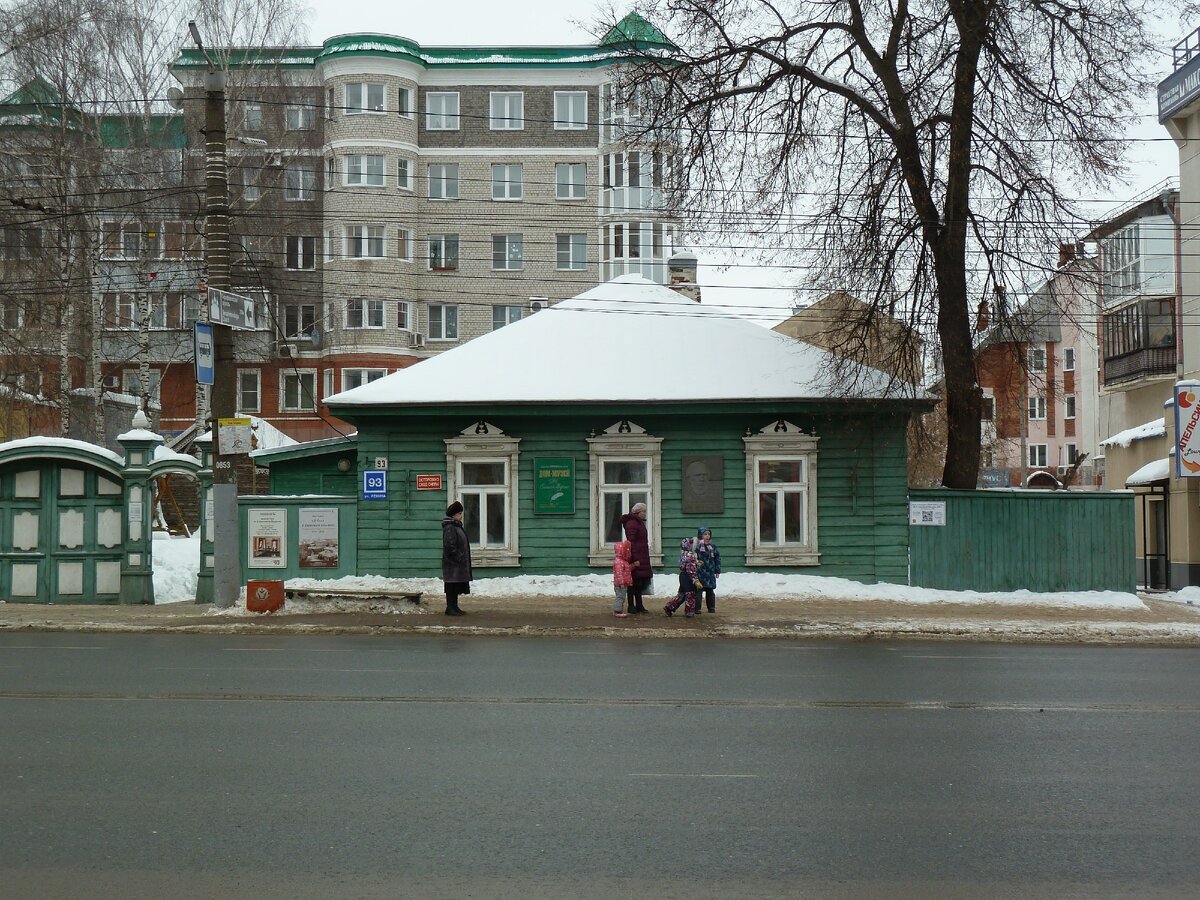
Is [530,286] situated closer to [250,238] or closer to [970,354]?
[250,238]

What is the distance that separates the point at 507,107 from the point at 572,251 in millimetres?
6877

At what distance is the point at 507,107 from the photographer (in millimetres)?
53812

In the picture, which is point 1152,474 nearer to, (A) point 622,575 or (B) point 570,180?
(A) point 622,575

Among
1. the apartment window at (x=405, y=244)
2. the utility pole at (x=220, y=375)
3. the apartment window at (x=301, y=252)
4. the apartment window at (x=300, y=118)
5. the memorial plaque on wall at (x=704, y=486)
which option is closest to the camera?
the utility pole at (x=220, y=375)

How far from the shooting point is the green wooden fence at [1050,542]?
23.2m

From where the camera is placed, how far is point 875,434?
23.4 m

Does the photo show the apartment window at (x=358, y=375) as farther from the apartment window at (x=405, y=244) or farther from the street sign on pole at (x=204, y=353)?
the street sign on pole at (x=204, y=353)

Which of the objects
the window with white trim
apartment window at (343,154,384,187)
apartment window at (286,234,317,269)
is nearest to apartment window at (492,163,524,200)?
apartment window at (343,154,384,187)

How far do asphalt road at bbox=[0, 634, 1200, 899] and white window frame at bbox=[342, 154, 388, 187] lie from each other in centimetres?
4056

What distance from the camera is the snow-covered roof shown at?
23.1 meters

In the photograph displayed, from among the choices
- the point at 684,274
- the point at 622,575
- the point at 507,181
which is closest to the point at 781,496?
the point at 622,575

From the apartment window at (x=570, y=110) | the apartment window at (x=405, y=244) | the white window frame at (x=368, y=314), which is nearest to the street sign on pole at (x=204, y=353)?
the white window frame at (x=368, y=314)

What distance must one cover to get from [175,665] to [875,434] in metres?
14.3

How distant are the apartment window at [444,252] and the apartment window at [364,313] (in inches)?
133
